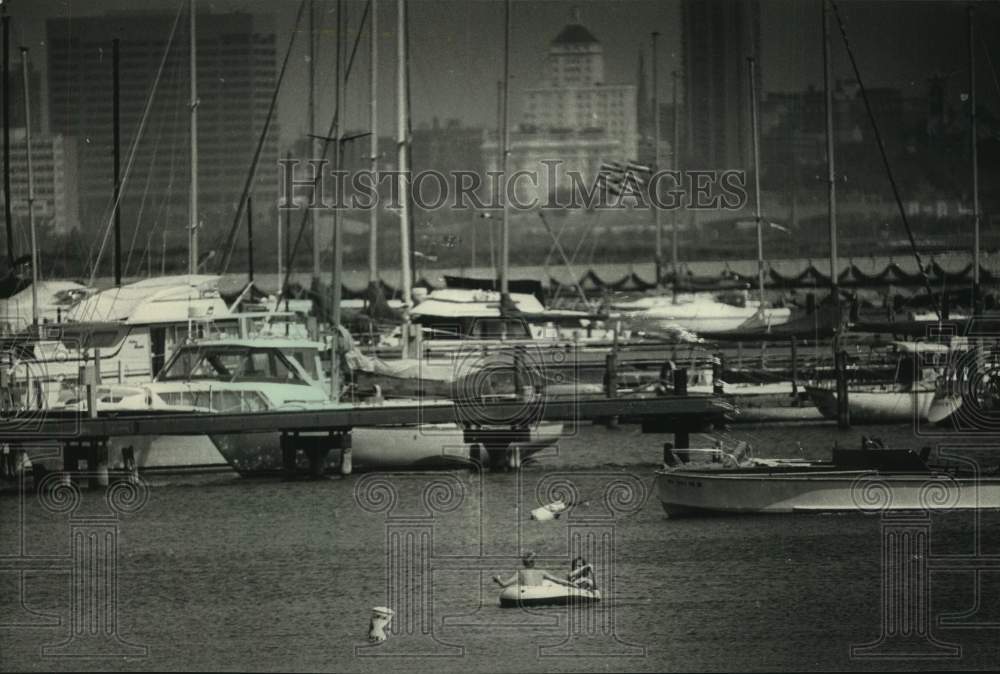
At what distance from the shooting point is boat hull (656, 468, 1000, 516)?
2434 cm

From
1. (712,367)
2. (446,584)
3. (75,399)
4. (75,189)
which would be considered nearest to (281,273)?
(75,189)

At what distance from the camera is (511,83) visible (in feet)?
141

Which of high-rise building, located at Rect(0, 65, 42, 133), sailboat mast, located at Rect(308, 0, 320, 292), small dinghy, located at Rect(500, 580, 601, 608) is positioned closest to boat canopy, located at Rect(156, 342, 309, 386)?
sailboat mast, located at Rect(308, 0, 320, 292)

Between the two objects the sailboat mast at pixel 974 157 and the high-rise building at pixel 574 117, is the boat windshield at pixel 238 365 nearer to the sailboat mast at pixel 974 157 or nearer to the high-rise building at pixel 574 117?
the sailboat mast at pixel 974 157

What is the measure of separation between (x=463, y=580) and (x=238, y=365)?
26.6 feet

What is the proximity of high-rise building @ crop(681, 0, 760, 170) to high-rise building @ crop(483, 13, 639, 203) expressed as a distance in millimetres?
3789

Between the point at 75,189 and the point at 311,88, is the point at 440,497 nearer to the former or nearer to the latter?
the point at 311,88

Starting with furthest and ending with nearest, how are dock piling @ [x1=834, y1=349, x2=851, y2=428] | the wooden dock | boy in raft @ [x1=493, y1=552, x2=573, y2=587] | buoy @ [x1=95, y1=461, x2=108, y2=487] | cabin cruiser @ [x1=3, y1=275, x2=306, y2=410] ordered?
1. dock piling @ [x1=834, y1=349, x2=851, y2=428]
2. cabin cruiser @ [x1=3, y1=275, x2=306, y2=410]
3. buoy @ [x1=95, y1=461, x2=108, y2=487]
4. the wooden dock
5. boy in raft @ [x1=493, y1=552, x2=573, y2=587]

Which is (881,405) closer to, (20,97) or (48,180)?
(48,180)

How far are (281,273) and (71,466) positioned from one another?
22757 mm

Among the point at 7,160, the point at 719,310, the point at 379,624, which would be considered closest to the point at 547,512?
the point at 379,624

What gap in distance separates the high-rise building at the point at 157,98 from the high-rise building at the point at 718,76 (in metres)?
14.2

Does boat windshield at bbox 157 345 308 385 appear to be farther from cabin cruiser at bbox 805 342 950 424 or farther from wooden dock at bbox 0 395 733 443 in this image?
cabin cruiser at bbox 805 342 950 424

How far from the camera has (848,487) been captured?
2444 centimetres
